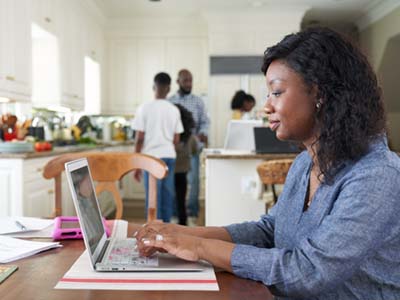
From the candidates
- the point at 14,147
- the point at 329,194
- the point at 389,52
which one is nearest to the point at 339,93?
the point at 329,194

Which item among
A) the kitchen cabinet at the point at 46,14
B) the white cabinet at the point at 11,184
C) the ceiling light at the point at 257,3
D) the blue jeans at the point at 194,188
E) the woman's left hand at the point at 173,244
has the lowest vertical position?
the blue jeans at the point at 194,188

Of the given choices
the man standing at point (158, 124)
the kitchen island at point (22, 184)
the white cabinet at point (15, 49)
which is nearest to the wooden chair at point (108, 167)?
the kitchen island at point (22, 184)

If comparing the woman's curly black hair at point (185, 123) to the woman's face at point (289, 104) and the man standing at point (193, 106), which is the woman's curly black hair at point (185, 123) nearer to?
the man standing at point (193, 106)

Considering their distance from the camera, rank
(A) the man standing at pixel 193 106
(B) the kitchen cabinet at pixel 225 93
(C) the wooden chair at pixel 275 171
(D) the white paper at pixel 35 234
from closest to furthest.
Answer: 1. (D) the white paper at pixel 35 234
2. (C) the wooden chair at pixel 275 171
3. (A) the man standing at pixel 193 106
4. (B) the kitchen cabinet at pixel 225 93

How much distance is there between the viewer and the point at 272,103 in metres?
1.00

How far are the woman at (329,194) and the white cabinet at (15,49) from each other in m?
2.71

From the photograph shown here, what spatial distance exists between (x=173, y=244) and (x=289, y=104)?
1.26 feet

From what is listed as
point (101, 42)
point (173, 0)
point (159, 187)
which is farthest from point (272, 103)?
point (101, 42)

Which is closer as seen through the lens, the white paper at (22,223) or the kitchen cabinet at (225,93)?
the white paper at (22,223)

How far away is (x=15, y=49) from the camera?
3.46 meters

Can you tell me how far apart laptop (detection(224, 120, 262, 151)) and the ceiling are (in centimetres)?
239

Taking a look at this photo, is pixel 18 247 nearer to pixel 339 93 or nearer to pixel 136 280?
pixel 136 280

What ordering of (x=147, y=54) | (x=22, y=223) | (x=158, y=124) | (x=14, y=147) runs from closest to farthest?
(x=22, y=223) → (x=14, y=147) → (x=158, y=124) → (x=147, y=54)

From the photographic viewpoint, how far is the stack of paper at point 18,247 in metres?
0.98
